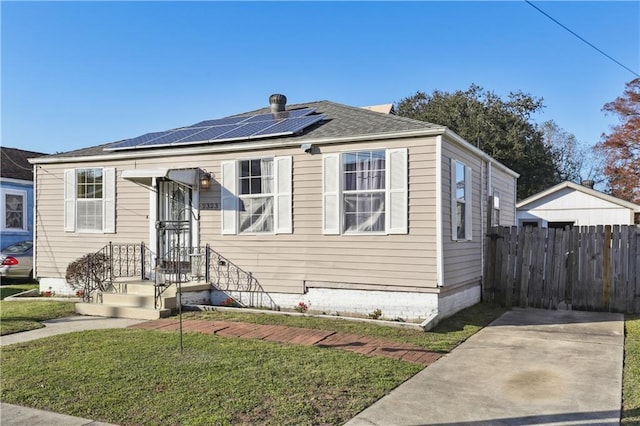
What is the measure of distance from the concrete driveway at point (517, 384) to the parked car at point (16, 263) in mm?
12458

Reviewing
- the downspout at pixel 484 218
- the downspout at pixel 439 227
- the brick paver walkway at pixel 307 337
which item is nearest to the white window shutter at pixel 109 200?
the brick paver walkway at pixel 307 337

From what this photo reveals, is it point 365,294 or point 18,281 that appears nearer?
point 365,294

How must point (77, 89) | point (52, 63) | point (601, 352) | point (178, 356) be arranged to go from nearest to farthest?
point (178, 356) → point (601, 352) → point (52, 63) → point (77, 89)

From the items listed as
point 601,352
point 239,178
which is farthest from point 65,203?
point 601,352

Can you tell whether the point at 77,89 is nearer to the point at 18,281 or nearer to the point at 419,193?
the point at 18,281

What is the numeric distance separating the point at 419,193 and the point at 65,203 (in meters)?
8.05

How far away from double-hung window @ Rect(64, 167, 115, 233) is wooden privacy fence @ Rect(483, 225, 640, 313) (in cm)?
853

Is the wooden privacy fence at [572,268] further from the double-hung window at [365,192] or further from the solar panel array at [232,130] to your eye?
the solar panel array at [232,130]

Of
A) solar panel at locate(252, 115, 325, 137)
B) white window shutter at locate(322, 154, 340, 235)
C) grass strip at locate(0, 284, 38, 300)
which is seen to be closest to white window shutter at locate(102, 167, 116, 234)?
grass strip at locate(0, 284, 38, 300)

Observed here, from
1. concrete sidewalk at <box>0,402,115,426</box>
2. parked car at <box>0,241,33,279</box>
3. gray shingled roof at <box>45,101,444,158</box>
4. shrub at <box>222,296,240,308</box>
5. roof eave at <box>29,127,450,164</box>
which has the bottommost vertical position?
shrub at <box>222,296,240,308</box>

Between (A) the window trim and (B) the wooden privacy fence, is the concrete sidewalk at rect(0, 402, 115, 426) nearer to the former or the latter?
(B) the wooden privacy fence

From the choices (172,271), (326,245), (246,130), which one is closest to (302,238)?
(326,245)

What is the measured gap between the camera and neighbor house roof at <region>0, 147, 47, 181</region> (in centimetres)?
1727

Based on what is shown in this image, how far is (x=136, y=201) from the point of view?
10406 mm
